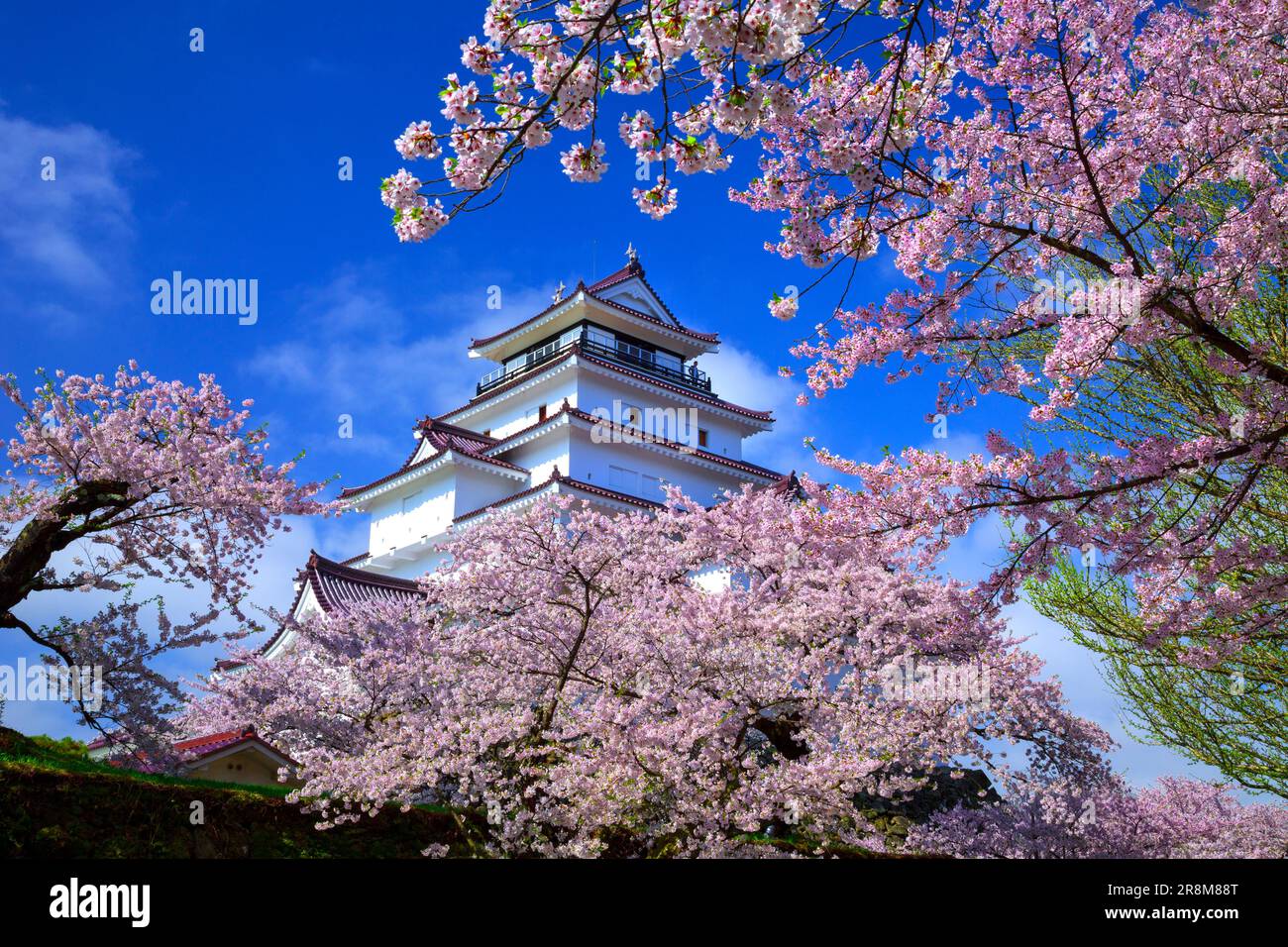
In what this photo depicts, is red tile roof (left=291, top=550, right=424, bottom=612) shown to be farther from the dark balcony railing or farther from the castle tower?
the dark balcony railing

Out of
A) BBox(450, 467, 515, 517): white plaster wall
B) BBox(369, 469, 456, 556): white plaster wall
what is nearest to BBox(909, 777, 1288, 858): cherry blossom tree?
BBox(450, 467, 515, 517): white plaster wall

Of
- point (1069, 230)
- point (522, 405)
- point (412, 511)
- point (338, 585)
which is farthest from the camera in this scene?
point (522, 405)

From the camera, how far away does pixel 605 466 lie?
30969 mm

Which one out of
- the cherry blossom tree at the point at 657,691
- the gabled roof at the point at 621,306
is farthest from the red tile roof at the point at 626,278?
the cherry blossom tree at the point at 657,691

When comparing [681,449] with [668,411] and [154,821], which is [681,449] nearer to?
[668,411]

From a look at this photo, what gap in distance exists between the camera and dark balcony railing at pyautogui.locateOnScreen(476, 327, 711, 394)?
109 feet

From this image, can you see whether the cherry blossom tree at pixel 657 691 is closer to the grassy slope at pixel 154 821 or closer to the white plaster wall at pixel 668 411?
the grassy slope at pixel 154 821

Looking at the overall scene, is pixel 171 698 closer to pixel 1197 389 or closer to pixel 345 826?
pixel 345 826

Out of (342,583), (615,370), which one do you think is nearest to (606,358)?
(615,370)

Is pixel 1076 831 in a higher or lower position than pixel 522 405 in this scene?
lower

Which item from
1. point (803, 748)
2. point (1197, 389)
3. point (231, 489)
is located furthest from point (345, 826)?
point (1197, 389)

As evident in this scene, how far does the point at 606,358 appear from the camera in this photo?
33000 millimetres

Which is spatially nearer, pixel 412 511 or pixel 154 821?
pixel 154 821

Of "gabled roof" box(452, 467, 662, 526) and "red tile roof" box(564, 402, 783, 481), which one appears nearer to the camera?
"gabled roof" box(452, 467, 662, 526)
